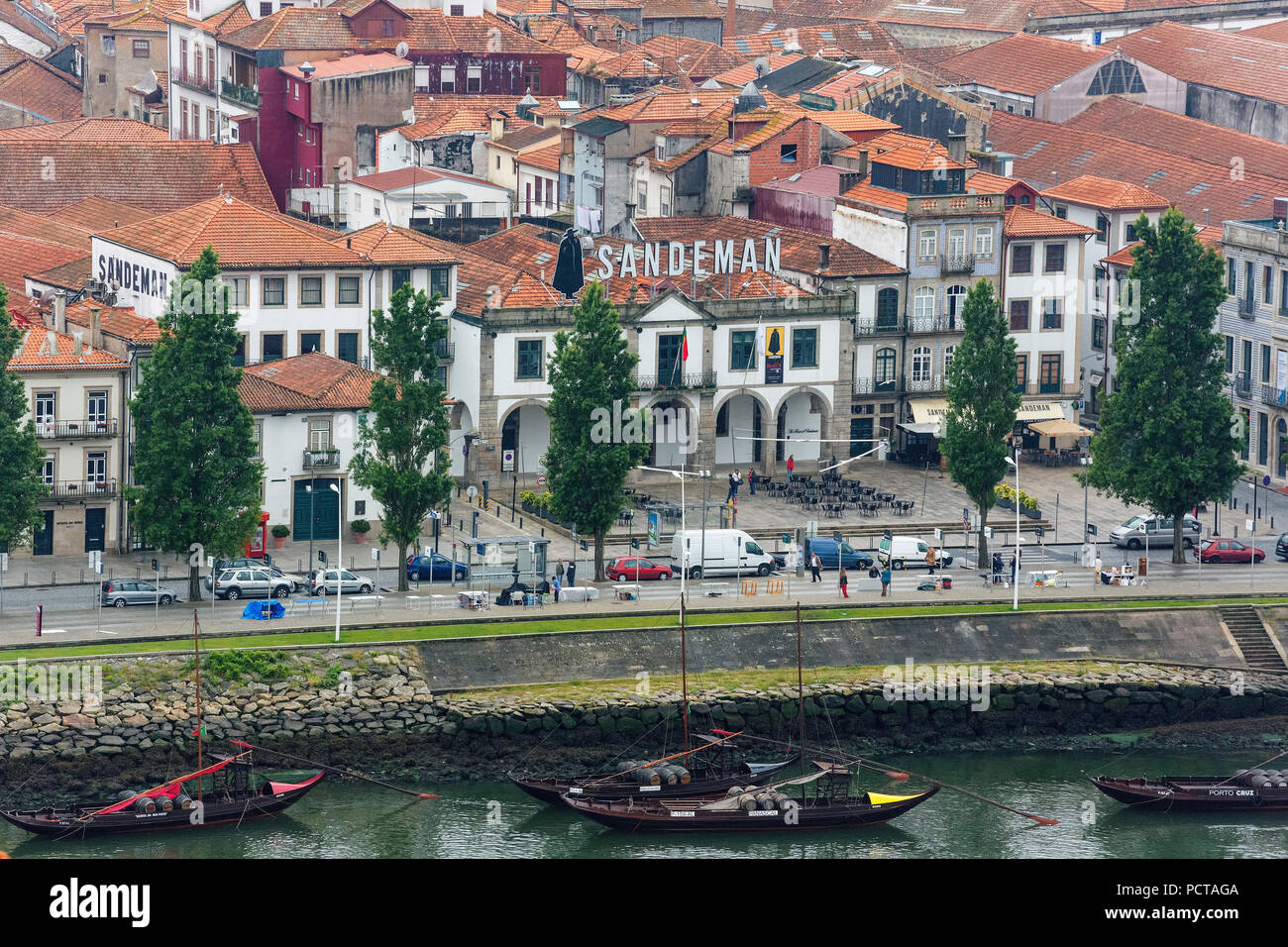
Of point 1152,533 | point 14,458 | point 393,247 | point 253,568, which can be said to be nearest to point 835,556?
point 1152,533

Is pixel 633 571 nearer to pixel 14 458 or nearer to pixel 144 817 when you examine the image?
pixel 14 458

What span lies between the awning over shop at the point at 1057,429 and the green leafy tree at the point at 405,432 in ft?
124

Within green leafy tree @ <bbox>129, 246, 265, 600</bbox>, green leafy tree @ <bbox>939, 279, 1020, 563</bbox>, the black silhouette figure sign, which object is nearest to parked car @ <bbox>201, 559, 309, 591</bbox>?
green leafy tree @ <bbox>129, 246, 265, 600</bbox>

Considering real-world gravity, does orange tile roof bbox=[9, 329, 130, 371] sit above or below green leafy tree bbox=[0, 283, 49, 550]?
above

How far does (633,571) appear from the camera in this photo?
10631cm

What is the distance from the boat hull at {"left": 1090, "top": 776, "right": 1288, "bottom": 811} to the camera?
88500mm

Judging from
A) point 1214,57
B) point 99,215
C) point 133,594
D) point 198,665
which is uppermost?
point 1214,57

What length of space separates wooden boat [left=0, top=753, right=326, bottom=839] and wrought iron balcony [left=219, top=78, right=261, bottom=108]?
8688cm

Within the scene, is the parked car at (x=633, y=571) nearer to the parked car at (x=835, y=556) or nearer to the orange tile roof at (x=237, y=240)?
the parked car at (x=835, y=556)

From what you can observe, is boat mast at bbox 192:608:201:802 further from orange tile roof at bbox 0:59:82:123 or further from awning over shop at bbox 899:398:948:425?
orange tile roof at bbox 0:59:82:123

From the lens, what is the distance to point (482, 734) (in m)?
92.1

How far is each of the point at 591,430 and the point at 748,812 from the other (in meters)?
23.2
